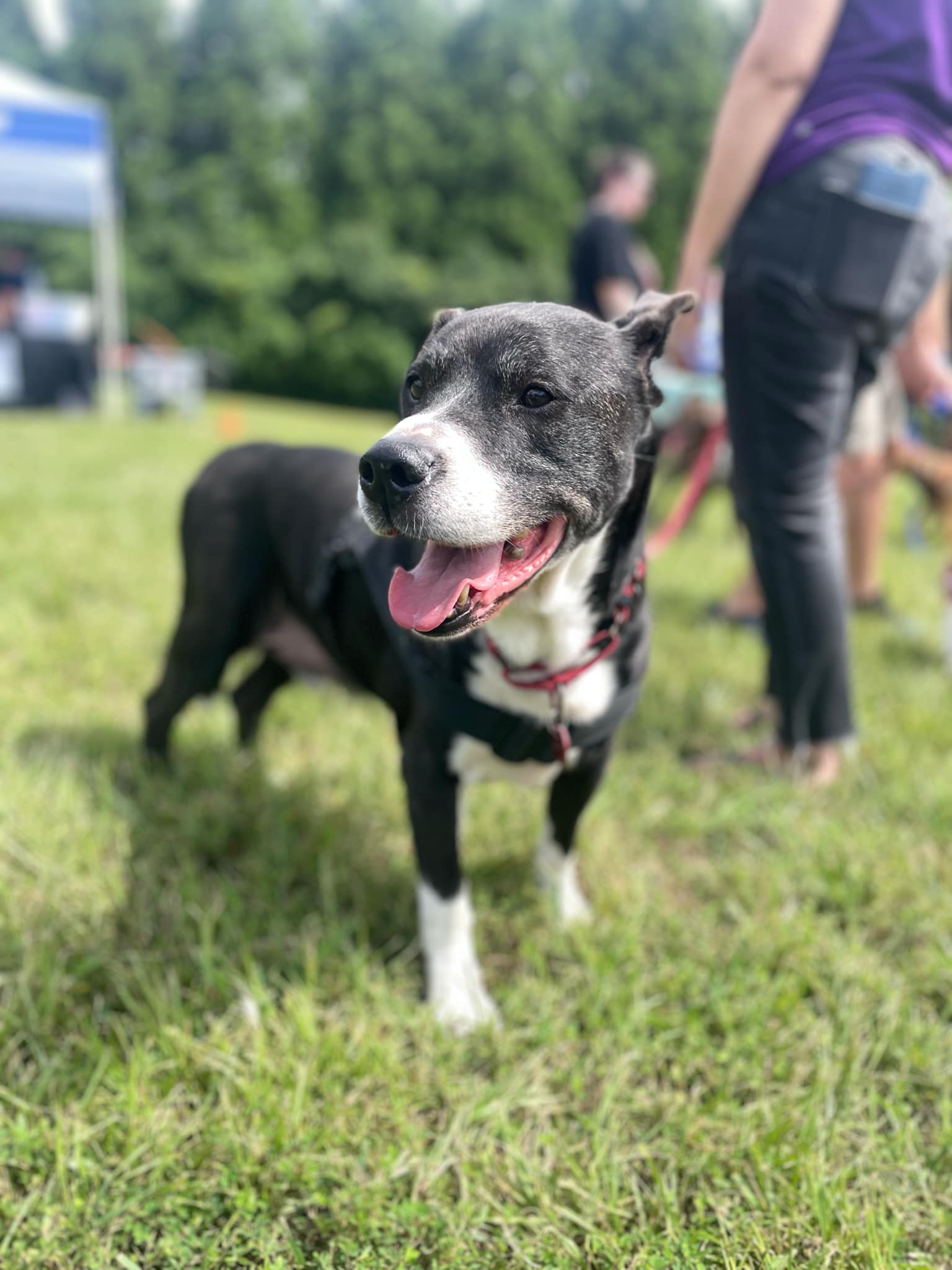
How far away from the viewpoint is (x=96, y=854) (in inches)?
90.4

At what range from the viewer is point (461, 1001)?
198 centimetres

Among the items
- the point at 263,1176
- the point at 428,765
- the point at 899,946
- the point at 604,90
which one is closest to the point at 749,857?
the point at 899,946

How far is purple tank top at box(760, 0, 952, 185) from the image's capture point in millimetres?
2350

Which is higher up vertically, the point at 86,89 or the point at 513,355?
the point at 513,355

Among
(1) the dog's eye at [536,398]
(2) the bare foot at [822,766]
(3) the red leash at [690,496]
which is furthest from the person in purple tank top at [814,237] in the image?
(1) the dog's eye at [536,398]

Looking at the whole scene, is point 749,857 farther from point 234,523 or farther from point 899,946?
point 234,523

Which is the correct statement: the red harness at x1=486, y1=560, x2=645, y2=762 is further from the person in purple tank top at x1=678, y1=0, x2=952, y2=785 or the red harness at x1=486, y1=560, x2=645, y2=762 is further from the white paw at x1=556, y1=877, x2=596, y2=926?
the person in purple tank top at x1=678, y1=0, x2=952, y2=785

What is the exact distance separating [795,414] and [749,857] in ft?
3.97

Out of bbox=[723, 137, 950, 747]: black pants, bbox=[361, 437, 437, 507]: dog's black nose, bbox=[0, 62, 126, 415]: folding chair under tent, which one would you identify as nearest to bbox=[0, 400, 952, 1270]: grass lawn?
bbox=[723, 137, 950, 747]: black pants

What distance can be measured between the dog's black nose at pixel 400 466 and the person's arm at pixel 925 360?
2.54 m

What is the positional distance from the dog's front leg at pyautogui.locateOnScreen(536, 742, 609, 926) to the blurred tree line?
25.1 meters

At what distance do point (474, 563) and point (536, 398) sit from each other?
0.99 ft

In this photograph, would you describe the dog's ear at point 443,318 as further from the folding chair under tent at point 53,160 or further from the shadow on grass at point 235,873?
the folding chair under tent at point 53,160

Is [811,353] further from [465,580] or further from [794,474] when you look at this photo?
[465,580]
